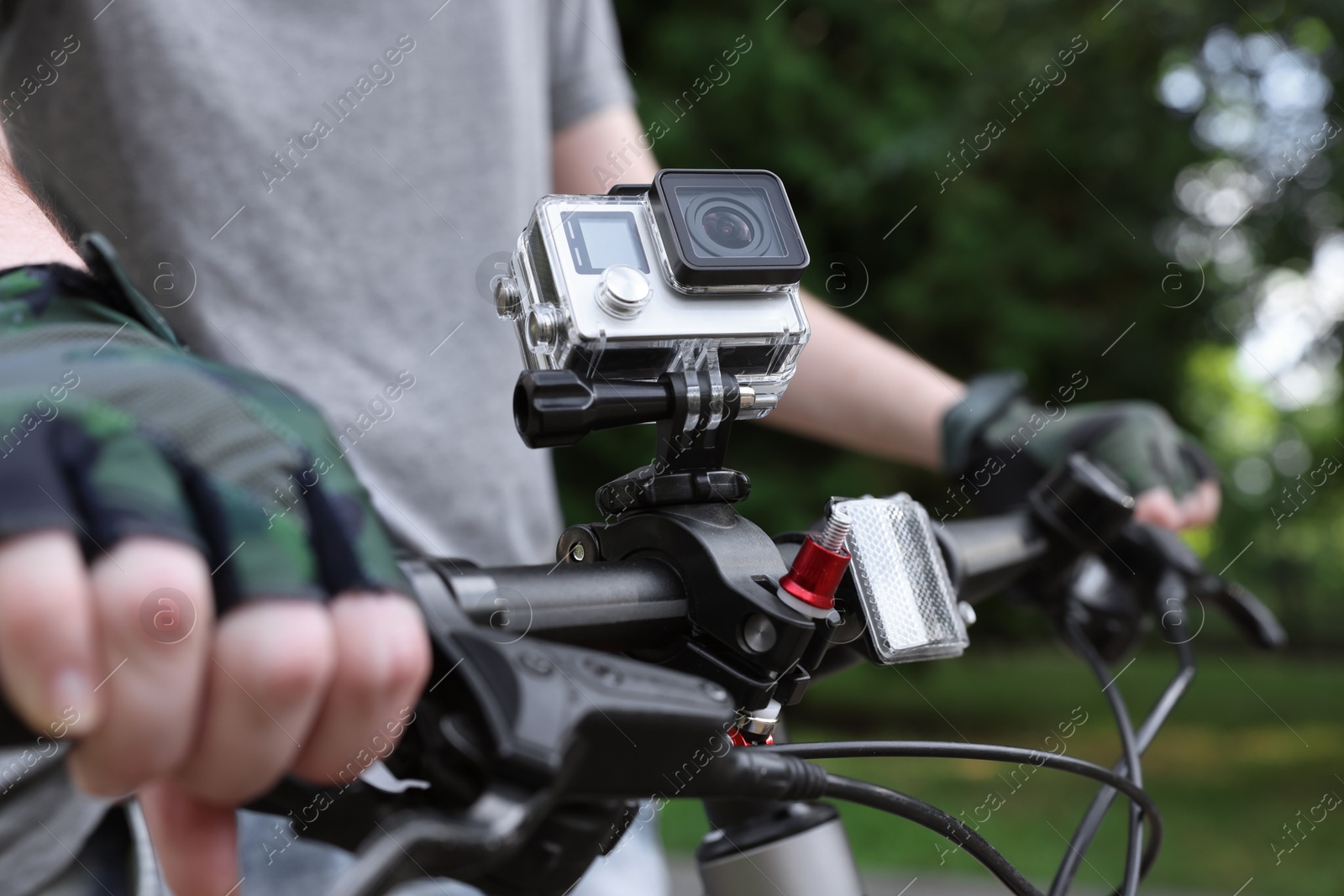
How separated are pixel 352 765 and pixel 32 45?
1.28 metres

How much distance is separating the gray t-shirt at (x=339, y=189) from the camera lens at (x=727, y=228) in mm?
891

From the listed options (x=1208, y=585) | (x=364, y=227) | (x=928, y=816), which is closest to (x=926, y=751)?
(x=928, y=816)

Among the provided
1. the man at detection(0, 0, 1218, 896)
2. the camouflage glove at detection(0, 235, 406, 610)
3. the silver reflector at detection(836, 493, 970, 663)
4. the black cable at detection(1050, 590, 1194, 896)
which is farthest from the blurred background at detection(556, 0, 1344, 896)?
the camouflage glove at detection(0, 235, 406, 610)

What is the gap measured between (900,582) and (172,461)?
51 cm

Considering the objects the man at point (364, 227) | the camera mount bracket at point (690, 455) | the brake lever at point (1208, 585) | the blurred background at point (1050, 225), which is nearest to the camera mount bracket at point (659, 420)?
the camera mount bracket at point (690, 455)

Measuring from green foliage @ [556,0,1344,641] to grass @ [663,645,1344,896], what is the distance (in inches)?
66.3

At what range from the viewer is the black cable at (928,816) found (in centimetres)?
72

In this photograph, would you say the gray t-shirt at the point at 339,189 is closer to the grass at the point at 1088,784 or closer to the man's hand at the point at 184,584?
the man's hand at the point at 184,584

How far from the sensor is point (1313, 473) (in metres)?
6.24

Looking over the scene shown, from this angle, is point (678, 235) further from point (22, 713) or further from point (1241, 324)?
point (1241, 324)

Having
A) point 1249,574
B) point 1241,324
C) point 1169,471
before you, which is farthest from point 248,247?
point 1249,574

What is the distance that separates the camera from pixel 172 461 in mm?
448

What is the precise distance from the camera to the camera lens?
715mm

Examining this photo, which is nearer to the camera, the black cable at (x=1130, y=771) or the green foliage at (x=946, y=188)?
the black cable at (x=1130, y=771)
